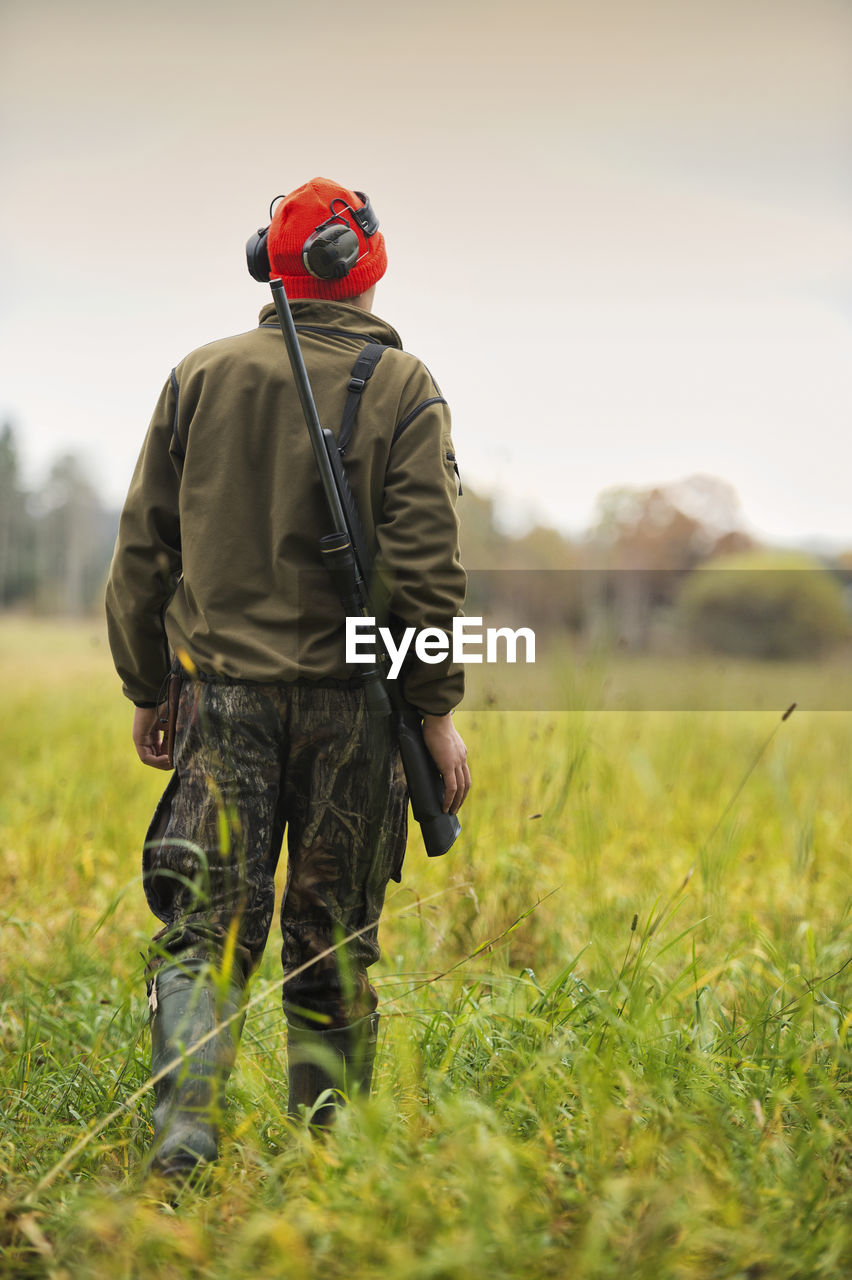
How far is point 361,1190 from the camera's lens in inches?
59.7

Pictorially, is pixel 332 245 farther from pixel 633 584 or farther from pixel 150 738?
pixel 633 584

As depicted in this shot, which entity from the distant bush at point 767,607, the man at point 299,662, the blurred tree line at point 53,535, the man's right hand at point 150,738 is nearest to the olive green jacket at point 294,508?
the man at point 299,662

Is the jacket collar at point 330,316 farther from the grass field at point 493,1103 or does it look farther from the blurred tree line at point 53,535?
the blurred tree line at point 53,535

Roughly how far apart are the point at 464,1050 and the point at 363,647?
0.92 meters

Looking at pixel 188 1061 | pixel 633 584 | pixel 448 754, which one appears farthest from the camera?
pixel 633 584

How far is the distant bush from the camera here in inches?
737

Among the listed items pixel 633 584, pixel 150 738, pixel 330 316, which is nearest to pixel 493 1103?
pixel 150 738

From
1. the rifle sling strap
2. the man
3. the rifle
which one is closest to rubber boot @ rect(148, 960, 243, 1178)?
the man

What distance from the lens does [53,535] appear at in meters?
56.2

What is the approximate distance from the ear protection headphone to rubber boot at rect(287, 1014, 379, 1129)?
1695 mm

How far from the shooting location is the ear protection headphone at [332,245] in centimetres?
226

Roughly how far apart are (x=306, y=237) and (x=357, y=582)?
2.74ft

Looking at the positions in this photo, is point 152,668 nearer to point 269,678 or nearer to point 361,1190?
point 269,678

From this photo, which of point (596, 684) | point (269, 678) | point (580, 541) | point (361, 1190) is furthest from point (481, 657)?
point (580, 541)
